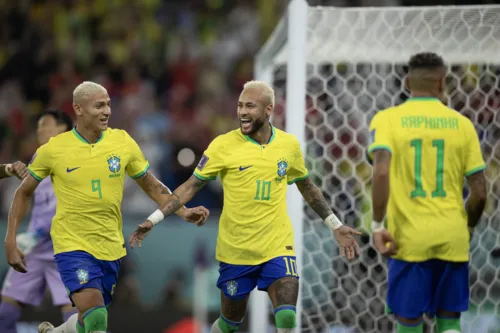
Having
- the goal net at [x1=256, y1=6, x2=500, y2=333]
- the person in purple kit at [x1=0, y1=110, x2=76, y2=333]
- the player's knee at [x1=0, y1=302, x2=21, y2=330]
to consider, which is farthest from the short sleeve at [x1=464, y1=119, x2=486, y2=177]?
the player's knee at [x1=0, y1=302, x2=21, y2=330]

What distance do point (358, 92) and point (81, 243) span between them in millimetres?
3401

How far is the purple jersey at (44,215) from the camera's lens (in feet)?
21.3

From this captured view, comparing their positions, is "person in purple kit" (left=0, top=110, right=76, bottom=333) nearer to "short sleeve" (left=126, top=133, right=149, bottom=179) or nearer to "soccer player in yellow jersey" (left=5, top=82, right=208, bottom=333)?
"soccer player in yellow jersey" (left=5, top=82, right=208, bottom=333)

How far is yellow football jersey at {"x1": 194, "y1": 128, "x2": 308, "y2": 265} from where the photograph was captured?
17.5 feet

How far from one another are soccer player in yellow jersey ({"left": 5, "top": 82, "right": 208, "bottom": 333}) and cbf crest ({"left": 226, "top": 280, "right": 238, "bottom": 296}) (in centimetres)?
44

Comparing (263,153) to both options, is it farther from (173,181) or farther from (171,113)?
(171,113)

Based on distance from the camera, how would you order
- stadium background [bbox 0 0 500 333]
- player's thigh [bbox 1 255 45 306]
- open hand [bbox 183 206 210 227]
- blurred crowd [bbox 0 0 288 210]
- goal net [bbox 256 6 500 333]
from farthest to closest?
1. blurred crowd [bbox 0 0 288 210]
2. stadium background [bbox 0 0 500 333]
3. goal net [bbox 256 6 500 333]
4. player's thigh [bbox 1 255 45 306]
5. open hand [bbox 183 206 210 227]

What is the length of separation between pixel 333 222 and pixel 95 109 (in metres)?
1.65

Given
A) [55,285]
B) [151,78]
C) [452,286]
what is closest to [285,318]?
[452,286]

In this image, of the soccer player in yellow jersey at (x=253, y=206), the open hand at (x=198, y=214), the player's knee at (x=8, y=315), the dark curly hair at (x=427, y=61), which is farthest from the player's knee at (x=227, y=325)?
the dark curly hair at (x=427, y=61)

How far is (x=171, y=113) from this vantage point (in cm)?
1180

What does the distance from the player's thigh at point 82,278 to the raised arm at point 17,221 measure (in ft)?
0.88

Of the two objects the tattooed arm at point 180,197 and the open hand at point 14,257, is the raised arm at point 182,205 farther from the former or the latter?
the open hand at point 14,257

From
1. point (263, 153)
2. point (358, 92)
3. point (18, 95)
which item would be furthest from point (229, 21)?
point (263, 153)
